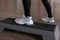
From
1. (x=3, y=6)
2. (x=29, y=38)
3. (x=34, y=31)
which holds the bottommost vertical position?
(x=29, y=38)

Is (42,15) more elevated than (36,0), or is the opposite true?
(36,0)

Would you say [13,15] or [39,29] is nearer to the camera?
[39,29]

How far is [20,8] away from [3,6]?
46 cm

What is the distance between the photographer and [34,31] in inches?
58.3

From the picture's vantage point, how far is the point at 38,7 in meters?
2.78

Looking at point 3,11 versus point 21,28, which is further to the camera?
point 3,11

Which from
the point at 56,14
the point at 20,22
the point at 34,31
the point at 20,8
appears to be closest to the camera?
the point at 34,31

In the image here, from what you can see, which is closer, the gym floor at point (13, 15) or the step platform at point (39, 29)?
the step platform at point (39, 29)

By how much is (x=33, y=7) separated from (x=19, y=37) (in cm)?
136

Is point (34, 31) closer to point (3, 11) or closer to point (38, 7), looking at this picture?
point (38, 7)

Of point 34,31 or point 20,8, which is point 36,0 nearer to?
point 20,8

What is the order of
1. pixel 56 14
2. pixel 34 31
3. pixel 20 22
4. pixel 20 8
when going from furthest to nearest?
1. pixel 20 8
2. pixel 56 14
3. pixel 20 22
4. pixel 34 31

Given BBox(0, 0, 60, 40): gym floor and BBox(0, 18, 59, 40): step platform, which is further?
BBox(0, 0, 60, 40): gym floor

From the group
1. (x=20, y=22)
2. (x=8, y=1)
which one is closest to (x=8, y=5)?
(x=8, y=1)
